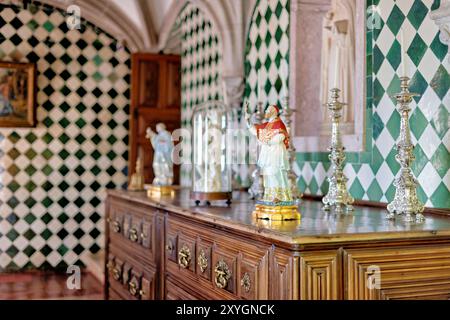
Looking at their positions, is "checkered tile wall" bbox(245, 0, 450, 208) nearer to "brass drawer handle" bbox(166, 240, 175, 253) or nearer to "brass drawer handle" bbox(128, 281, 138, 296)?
"brass drawer handle" bbox(166, 240, 175, 253)

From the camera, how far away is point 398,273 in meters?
2.03

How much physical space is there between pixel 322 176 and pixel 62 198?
465cm

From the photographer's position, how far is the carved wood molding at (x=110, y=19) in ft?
22.4

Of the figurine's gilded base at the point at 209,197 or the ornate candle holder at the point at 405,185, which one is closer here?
the ornate candle holder at the point at 405,185

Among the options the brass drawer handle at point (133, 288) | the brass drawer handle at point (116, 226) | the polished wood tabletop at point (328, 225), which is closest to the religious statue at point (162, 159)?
the brass drawer handle at point (116, 226)

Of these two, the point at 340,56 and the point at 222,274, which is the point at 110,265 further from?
the point at 340,56

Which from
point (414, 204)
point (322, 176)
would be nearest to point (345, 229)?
point (414, 204)

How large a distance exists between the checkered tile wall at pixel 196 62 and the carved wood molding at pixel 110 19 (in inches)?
22.6

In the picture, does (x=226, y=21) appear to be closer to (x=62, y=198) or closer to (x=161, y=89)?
(x=161, y=89)

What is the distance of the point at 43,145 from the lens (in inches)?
287

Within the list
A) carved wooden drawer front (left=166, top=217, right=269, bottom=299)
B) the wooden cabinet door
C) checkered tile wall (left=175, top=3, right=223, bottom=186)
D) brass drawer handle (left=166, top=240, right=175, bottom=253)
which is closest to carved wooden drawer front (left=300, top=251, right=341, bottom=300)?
carved wooden drawer front (left=166, top=217, right=269, bottom=299)

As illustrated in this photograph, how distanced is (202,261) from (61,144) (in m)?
5.15
